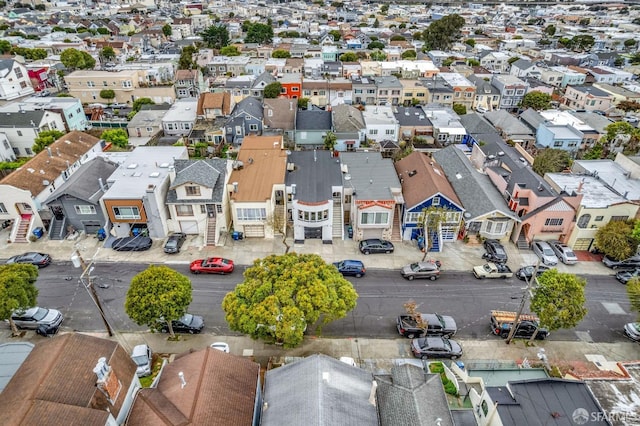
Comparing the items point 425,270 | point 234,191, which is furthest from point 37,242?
point 425,270

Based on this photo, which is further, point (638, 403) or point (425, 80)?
point (425, 80)

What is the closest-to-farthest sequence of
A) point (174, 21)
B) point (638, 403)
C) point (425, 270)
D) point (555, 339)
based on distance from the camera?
point (638, 403), point (555, 339), point (425, 270), point (174, 21)

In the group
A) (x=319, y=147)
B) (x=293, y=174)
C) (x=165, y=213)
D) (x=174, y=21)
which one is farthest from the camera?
(x=174, y=21)

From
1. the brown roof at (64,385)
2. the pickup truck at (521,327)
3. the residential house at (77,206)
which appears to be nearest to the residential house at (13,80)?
the residential house at (77,206)

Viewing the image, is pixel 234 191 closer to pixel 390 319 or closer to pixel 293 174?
pixel 293 174

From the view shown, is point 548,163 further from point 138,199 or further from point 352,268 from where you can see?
point 138,199

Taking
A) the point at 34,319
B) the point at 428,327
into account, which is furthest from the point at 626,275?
the point at 34,319
